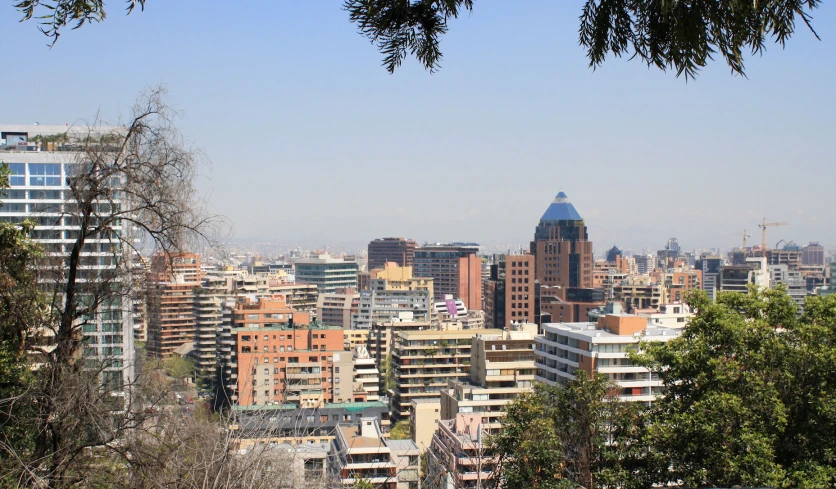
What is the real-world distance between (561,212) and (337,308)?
86.3ft

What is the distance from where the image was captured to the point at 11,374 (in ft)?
12.9

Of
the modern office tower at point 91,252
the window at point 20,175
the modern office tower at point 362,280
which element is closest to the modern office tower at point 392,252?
the modern office tower at point 362,280

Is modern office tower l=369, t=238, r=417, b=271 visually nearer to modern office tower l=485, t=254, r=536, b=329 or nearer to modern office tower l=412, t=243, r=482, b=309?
modern office tower l=412, t=243, r=482, b=309

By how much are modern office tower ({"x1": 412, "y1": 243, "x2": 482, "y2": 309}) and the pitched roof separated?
25.8 feet

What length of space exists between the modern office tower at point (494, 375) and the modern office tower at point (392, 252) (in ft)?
226

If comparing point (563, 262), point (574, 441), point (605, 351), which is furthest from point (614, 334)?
point (563, 262)

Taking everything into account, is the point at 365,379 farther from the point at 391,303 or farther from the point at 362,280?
the point at 362,280

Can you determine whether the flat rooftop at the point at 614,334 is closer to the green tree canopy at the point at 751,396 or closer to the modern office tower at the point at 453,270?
the green tree canopy at the point at 751,396

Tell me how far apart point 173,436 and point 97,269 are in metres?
0.82

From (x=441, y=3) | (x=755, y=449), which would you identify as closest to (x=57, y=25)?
(x=441, y=3)

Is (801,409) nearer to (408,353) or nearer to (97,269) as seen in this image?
(97,269)

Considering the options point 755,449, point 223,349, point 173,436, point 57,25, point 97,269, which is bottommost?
point 223,349

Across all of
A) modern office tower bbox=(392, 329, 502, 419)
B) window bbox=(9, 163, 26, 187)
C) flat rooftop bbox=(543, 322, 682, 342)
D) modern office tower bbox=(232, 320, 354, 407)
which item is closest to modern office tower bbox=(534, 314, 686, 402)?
flat rooftop bbox=(543, 322, 682, 342)

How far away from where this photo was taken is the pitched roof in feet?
230
